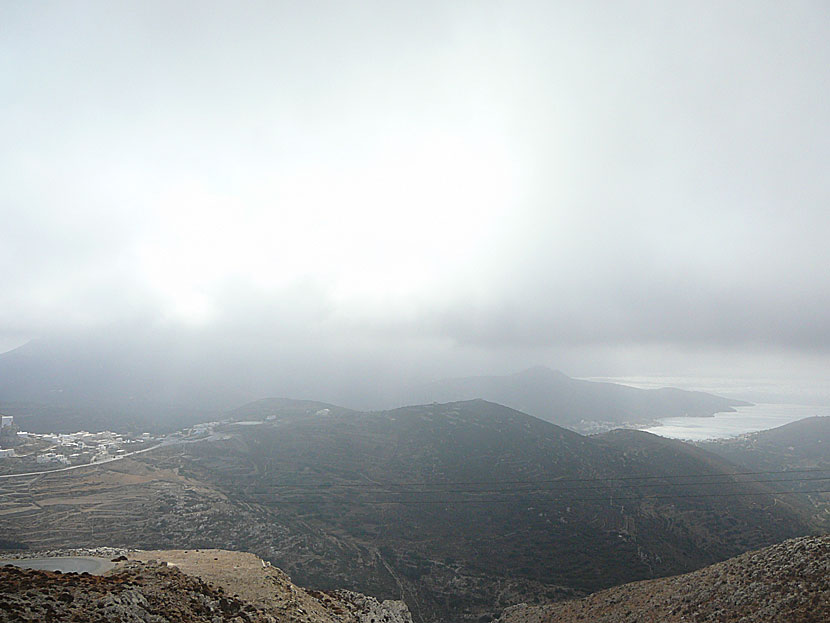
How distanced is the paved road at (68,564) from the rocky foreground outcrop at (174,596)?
4.50ft

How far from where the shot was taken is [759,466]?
135875 millimetres

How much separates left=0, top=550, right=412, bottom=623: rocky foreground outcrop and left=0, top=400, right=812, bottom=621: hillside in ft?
75.0

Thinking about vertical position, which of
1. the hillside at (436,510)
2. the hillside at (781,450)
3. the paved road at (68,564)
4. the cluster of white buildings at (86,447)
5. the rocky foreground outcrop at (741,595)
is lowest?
the hillside at (781,450)

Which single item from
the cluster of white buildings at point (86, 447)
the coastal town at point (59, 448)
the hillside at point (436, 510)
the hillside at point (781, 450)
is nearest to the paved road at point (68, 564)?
the hillside at point (436, 510)

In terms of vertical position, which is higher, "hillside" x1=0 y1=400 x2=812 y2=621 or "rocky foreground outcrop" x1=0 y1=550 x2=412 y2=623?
"rocky foreground outcrop" x1=0 y1=550 x2=412 y2=623

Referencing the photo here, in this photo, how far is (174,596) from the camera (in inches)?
843

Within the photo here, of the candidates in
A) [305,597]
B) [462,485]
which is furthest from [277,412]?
[305,597]

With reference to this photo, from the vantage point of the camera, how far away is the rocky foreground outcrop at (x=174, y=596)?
16.6m

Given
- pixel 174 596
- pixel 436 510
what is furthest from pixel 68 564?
pixel 436 510

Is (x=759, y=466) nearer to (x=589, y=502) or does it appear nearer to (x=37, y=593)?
(x=589, y=502)

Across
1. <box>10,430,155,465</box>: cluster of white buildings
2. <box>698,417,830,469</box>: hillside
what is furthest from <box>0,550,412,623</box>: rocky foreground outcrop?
<box>698,417,830,469</box>: hillside

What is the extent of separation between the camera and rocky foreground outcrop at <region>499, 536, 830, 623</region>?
22578 millimetres

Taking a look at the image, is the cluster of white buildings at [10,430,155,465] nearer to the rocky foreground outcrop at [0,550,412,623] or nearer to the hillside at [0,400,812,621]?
the hillside at [0,400,812,621]

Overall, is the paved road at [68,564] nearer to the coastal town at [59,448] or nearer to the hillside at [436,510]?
the hillside at [436,510]
